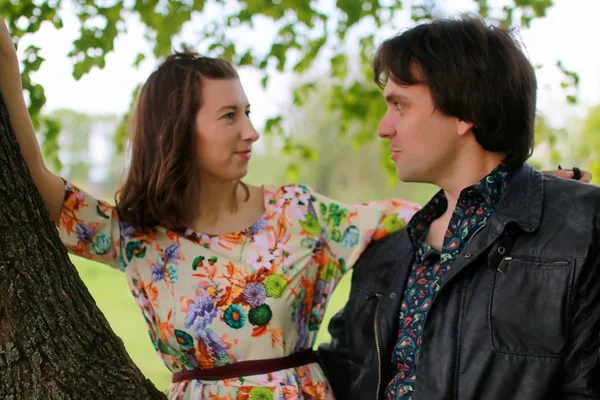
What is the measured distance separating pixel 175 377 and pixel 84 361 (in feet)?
2.29

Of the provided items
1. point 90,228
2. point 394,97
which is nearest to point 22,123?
point 90,228

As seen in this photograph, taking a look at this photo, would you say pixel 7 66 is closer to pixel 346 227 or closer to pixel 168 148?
pixel 168 148

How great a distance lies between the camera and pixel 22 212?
4.89 feet

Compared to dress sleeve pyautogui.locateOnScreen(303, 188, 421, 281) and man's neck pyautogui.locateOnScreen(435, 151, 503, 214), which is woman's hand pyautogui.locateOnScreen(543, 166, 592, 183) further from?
dress sleeve pyautogui.locateOnScreen(303, 188, 421, 281)

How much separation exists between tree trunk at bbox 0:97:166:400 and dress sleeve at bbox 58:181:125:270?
18.6 inches

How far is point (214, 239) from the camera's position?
217cm

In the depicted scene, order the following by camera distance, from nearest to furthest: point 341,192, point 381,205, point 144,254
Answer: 1. point 144,254
2. point 381,205
3. point 341,192

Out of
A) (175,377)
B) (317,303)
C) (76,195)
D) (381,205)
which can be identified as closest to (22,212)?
(76,195)

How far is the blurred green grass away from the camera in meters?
7.07

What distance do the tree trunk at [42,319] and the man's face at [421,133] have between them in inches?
36.2

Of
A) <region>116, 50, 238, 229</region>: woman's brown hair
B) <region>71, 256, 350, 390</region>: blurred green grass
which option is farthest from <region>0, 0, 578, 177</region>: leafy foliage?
<region>71, 256, 350, 390</region>: blurred green grass

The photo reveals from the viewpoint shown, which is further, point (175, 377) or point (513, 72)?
point (175, 377)

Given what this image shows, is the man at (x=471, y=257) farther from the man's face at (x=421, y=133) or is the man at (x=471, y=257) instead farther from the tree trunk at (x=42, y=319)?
the tree trunk at (x=42, y=319)

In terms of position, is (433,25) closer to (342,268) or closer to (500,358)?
(342,268)
